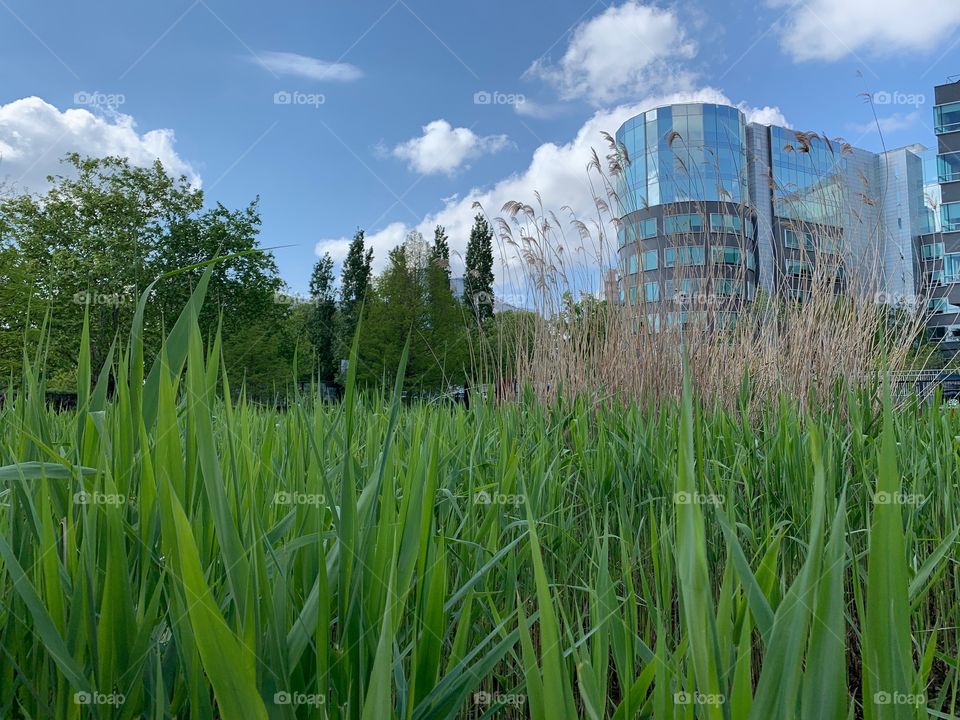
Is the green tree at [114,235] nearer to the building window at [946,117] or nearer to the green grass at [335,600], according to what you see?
the green grass at [335,600]

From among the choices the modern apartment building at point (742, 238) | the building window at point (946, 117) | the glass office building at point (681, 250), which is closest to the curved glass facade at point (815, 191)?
the modern apartment building at point (742, 238)

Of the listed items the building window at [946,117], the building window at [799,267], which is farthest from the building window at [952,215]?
the building window at [799,267]

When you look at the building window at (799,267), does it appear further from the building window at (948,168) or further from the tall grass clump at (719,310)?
the building window at (948,168)

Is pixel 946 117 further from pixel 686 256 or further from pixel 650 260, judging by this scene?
pixel 686 256

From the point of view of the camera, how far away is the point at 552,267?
4.04 m

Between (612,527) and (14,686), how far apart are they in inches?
42.5

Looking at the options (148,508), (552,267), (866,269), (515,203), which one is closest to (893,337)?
(866,269)

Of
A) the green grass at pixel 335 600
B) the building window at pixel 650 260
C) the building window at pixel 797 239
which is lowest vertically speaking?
the green grass at pixel 335 600

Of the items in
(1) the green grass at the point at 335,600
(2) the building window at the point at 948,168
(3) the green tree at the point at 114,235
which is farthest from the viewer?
(2) the building window at the point at 948,168

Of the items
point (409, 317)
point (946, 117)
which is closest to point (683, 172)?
point (409, 317)

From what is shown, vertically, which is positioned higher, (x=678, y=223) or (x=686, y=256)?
(x=678, y=223)

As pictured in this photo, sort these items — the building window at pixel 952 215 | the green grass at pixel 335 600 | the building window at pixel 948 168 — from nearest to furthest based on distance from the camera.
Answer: the green grass at pixel 335 600
the building window at pixel 948 168
the building window at pixel 952 215

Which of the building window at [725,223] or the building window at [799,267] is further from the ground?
the building window at [725,223]

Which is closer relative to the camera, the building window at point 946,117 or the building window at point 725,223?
the building window at point 725,223
